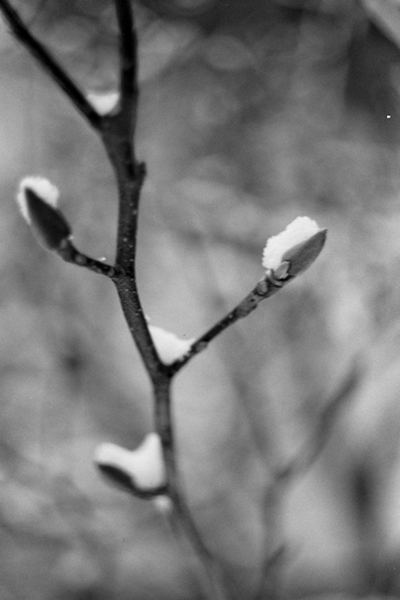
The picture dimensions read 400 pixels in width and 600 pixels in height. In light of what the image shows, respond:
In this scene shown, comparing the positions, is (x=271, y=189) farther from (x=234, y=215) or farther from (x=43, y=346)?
(x=43, y=346)

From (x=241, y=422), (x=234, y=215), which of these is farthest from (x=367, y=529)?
(x=234, y=215)

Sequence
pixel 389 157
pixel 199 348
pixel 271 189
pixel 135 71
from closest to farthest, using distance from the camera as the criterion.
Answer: pixel 135 71
pixel 199 348
pixel 389 157
pixel 271 189

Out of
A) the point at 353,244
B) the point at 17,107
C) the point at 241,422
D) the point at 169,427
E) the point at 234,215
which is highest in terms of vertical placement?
the point at 17,107

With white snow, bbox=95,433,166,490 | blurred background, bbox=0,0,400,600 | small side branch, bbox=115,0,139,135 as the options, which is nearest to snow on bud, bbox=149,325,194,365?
white snow, bbox=95,433,166,490

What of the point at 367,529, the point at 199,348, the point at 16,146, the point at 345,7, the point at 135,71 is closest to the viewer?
the point at 135,71

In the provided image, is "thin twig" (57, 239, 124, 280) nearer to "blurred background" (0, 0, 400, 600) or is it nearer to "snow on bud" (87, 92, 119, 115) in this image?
"snow on bud" (87, 92, 119, 115)

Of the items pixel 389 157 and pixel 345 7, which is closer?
pixel 345 7

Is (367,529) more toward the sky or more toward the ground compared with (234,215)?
more toward the ground

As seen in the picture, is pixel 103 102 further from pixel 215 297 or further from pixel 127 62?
pixel 215 297

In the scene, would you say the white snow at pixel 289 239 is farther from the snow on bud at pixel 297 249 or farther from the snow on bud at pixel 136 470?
the snow on bud at pixel 136 470
